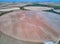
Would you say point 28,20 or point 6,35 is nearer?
point 6,35

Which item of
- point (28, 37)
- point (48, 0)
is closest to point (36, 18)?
point (28, 37)

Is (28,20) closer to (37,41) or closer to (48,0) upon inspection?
(37,41)

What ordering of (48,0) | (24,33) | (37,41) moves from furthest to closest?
1. (48,0)
2. (24,33)
3. (37,41)

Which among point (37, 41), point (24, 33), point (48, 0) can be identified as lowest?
point (37, 41)

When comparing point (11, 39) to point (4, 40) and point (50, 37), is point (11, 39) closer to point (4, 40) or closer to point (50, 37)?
point (4, 40)

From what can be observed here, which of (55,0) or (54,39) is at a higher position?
(55,0)

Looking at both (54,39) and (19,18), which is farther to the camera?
(19,18)

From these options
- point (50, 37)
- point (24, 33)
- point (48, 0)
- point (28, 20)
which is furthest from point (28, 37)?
point (48, 0)

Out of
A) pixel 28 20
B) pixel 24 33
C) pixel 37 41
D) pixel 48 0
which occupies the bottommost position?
pixel 37 41

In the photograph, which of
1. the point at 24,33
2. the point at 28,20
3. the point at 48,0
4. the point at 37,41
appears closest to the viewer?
the point at 37,41
